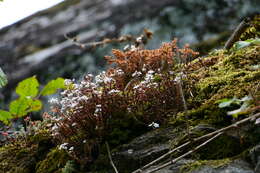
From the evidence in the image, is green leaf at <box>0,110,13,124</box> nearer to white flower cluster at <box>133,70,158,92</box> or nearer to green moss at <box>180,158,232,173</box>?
green moss at <box>180,158,232,173</box>

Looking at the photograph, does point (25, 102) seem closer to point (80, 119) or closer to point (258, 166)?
point (258, 166)

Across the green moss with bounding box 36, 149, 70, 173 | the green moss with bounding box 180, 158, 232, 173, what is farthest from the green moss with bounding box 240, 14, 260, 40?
the green moss with bounding box 36, 149, 70, 173

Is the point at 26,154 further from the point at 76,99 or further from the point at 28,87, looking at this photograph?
the point at 28,87

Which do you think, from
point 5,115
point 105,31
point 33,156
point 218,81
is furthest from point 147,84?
point 105,31

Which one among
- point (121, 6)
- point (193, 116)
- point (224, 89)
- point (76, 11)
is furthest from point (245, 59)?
point (76, 11)

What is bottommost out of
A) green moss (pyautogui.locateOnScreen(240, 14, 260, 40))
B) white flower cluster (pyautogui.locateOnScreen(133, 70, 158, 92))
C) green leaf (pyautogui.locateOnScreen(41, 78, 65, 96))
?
green moss (pyautogui.locateOnScreen(240, 14, 260, 40))
